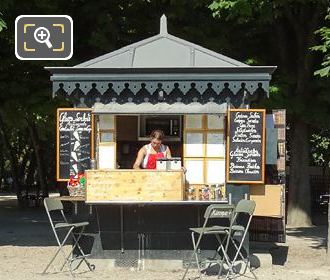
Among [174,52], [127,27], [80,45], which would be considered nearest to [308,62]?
[127,27]

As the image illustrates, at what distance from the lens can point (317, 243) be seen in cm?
1312

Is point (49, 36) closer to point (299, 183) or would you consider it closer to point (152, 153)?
point (152, 153)

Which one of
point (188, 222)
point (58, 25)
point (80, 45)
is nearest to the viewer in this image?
point (58, 25)

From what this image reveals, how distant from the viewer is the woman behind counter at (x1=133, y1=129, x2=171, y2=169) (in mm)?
10008

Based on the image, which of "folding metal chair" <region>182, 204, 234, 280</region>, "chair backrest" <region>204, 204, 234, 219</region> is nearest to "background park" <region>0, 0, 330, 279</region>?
"folding metal chair" <region>182, 204, 234, 280</region>

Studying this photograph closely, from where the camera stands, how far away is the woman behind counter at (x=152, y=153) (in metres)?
10.0

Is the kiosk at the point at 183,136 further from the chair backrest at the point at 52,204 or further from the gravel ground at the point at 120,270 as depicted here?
the gravel ground at the point at 120,270

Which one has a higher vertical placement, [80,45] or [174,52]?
[80,45]

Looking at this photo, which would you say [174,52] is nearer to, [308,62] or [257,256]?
[257,256]

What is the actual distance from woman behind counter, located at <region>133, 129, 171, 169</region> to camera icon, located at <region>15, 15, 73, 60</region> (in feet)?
8.55

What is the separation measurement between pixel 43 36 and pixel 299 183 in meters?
10.1

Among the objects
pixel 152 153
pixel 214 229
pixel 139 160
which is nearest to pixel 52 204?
pixel 139 160

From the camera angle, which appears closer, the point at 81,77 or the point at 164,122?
the point at 81,77

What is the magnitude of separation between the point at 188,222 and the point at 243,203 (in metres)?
1.05
